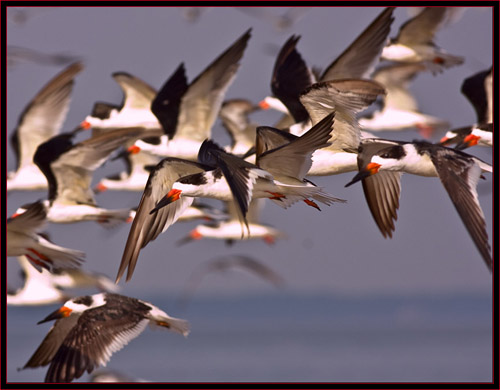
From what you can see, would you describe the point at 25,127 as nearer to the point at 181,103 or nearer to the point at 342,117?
the point at 181,103

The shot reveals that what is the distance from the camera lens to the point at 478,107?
11680mm

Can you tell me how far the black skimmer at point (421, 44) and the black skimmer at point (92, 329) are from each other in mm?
5069

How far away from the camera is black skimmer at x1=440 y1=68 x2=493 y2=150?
35.8 ft

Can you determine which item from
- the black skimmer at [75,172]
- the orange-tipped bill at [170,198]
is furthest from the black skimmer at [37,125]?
the orange-tipped bill at [170,198]

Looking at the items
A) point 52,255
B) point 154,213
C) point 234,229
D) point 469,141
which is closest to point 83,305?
point 154,213

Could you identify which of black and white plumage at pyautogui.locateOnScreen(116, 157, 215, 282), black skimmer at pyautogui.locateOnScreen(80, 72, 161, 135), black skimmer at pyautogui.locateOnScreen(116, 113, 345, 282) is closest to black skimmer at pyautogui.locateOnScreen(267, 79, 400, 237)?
black skimmer at pyautogui.locateOnScreen(116, 113, 345, 282)

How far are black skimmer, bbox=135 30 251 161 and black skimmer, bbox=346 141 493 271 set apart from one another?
2635 mm

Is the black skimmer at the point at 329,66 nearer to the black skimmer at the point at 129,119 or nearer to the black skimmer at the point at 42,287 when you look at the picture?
the black skimmer at the point at 129,119

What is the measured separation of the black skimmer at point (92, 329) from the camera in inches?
356

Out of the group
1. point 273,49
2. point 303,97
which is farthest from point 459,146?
point 273,49

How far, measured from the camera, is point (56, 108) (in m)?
13.6

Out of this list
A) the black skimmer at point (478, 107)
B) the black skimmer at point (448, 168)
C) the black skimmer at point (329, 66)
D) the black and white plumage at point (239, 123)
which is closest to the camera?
the black skimmer at point (448, 168)

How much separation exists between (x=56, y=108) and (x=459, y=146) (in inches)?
196

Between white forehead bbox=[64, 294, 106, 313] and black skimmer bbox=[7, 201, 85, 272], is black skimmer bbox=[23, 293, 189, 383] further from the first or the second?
black skimmer bbox=[7, 201, 85, 272]
